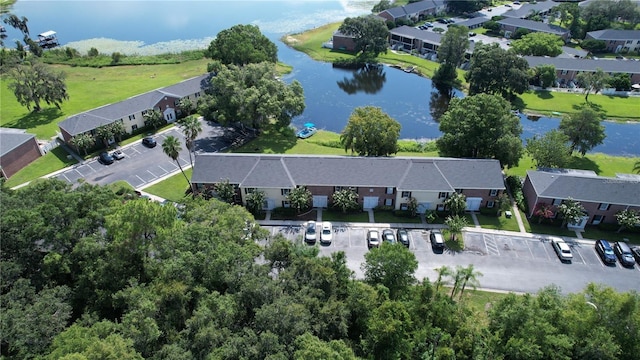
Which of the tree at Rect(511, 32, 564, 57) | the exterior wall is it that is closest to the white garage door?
the exterior wall

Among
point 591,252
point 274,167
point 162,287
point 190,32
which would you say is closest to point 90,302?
point 162,287

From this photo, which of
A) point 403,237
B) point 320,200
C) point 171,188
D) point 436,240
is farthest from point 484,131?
point 171,188

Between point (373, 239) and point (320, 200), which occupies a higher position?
point (320, 200)

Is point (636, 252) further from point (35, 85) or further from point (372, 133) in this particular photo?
point (35, 85)

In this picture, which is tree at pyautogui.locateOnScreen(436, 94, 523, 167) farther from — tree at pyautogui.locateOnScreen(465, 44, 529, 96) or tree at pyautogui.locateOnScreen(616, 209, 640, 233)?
tree at pyautogui.locateOnScreen(465, 44, 529, 96)

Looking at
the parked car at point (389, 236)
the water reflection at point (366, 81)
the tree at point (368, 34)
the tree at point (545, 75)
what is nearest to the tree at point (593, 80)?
the tree at point (545, 75)

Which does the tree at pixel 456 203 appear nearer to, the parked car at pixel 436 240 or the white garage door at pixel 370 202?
the parked car at pixel 436 240
